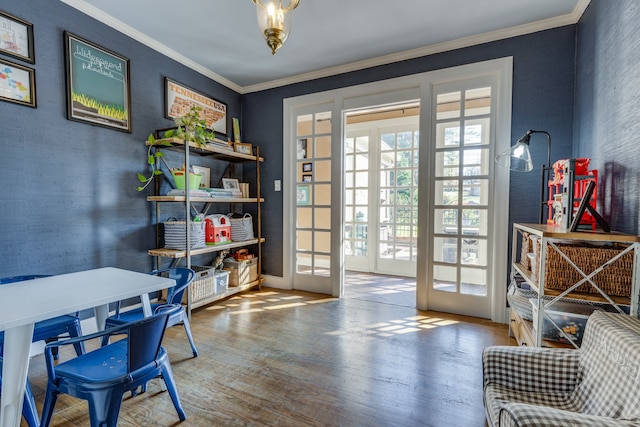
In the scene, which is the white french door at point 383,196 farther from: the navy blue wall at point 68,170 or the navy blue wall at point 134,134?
the navy blue wall at point 68,170

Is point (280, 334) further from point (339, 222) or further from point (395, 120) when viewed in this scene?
point (395, 120)

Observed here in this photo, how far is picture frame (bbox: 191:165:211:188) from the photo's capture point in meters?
3.36

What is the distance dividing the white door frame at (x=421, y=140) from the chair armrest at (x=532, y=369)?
1614 millimetres

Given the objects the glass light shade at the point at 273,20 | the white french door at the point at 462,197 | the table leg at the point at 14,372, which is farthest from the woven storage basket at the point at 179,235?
the white french door at the point at 462,197

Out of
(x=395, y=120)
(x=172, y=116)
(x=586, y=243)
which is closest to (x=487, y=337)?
(x=586, y=243)

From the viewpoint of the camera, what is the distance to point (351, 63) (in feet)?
10.8

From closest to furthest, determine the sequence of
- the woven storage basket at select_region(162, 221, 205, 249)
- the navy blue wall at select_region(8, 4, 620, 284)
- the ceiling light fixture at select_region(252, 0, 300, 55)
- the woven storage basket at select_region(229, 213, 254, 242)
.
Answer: the ceiling light fixture at select_region(252, 0, 300, 55)
the navy blue wall at select_region(8, 4, 620, 284)
the woven storage basket at select_region(162, 221, 205, 249)
the woven storage basket at select_region(229, 213, 254, 242)

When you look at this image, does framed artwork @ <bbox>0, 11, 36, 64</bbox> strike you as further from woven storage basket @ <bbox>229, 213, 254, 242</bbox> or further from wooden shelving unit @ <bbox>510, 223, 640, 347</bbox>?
wooden shelving unit @ <bbox>510, 223, 640, 347</bbox>

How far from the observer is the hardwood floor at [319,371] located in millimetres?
1579

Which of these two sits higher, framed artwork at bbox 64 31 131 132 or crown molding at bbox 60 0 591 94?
crown molding at bbox 60 0 591 94

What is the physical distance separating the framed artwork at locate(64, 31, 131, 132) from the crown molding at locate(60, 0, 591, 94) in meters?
0.25

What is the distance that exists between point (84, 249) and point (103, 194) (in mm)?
467

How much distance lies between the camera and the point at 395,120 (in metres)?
4.60

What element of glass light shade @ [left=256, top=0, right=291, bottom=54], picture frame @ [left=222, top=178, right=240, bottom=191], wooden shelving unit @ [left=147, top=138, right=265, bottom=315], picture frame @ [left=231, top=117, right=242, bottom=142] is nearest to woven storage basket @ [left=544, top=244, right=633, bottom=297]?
glass light shade @ [left=256, top=0, right=291, bottom=54]
